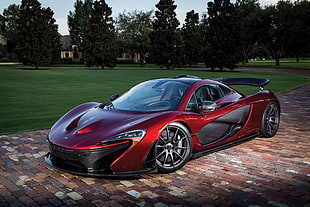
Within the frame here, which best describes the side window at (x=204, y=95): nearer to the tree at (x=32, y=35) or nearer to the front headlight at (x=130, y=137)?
the front headlight at (x=130, y=137)

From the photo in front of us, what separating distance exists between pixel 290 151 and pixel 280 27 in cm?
4835

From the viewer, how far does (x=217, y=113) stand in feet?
16.6

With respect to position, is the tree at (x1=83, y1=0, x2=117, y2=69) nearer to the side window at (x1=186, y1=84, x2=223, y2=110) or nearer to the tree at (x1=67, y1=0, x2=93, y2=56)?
the tree at (x1=67, y1=0, x2=93, y2=56)

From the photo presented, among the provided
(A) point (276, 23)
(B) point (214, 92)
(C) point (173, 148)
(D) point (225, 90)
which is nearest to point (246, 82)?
(D) point (225, 90)

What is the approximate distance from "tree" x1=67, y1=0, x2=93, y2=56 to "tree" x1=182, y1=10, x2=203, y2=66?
120ft

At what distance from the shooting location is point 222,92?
5496 mm

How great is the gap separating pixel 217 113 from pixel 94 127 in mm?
1971

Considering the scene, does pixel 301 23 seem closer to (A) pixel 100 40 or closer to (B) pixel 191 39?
(B) pixel 191 39

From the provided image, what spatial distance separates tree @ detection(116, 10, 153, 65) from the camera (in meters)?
59.5

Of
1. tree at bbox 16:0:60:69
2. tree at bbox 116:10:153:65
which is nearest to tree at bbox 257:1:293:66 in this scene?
tree at bbox 116:10:153:65

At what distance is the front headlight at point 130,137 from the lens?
153 inches

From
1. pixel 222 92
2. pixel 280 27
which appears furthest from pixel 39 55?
pixel 222 92

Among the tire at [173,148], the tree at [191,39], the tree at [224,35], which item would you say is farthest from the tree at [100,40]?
the tire at [173,148]

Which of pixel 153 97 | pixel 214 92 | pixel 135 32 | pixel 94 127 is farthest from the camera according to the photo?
pixel 135 32
